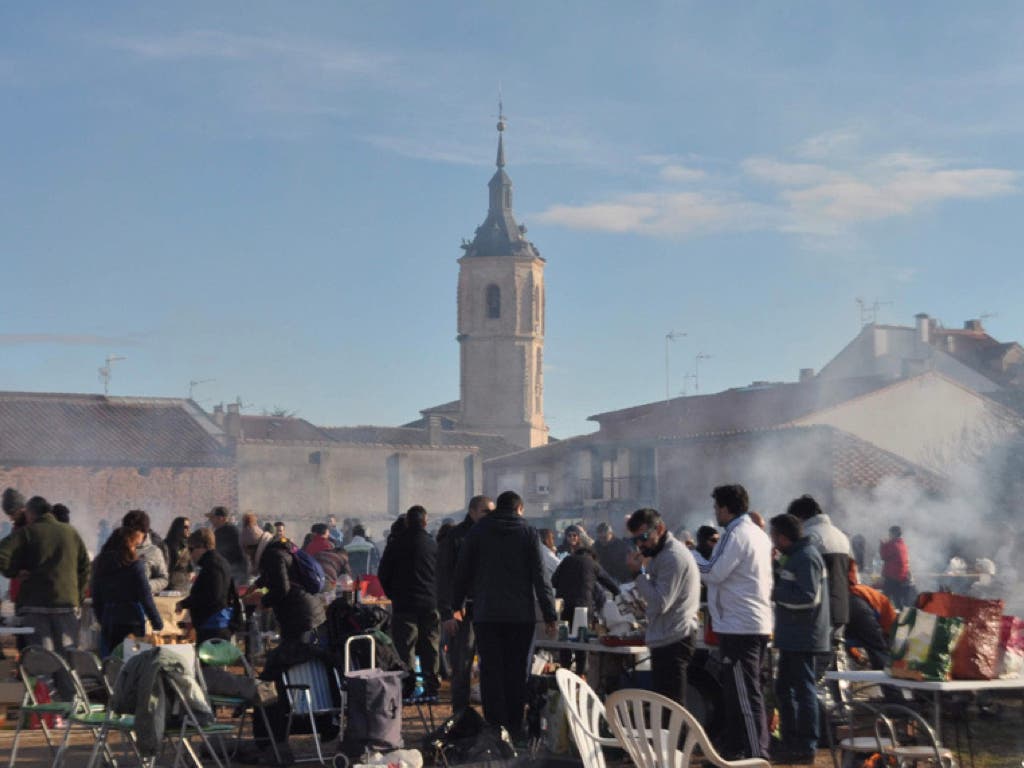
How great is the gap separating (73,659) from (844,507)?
33.6 meters

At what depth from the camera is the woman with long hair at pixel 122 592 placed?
11867 millimetres

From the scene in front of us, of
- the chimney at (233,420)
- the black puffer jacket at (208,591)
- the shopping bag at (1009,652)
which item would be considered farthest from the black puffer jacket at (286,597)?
the chimney at (233,420)

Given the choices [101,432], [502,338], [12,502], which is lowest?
[12,502]

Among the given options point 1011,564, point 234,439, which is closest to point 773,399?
point 1011,564

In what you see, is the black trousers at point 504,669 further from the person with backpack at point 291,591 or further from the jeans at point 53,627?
the jeans at point 53,627

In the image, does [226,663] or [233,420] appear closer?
[226,663]

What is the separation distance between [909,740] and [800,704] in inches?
38.4

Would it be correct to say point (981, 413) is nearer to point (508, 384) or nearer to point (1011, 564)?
point (1011, 564)

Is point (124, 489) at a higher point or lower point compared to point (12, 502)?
higher

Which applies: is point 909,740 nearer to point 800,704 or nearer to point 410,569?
point 800,704

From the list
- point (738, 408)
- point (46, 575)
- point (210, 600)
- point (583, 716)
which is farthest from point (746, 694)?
point (738, 408)

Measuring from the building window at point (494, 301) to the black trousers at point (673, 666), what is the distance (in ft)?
314

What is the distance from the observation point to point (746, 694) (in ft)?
32.7

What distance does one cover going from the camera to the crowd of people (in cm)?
1005
